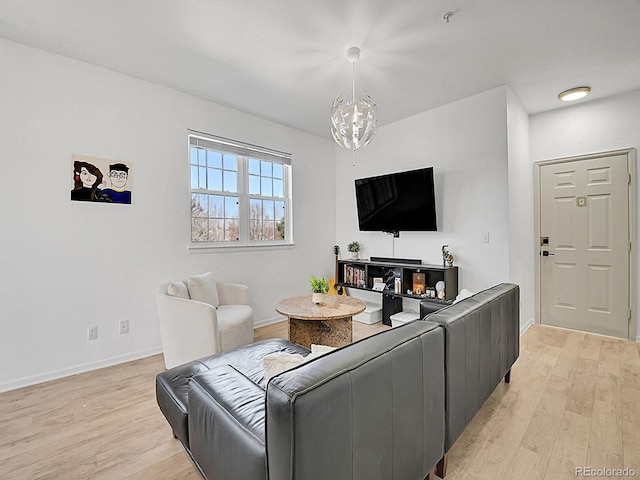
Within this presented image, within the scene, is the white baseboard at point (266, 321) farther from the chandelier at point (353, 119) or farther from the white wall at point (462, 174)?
the chandelier at point (353, 119)

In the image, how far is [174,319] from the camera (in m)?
2.53

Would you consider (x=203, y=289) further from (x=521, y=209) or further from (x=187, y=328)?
(x=521, y=209)

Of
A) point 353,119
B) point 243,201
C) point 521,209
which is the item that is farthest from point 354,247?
point 353,119

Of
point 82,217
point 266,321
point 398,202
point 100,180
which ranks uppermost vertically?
point 100,180

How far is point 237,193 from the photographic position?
3811mm

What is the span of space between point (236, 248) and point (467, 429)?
9.41 feet

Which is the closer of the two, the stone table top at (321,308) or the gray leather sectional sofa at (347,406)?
Answer: the gray leather sectional sofa at (347,406)

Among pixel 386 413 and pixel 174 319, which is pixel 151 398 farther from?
pixel 386 413

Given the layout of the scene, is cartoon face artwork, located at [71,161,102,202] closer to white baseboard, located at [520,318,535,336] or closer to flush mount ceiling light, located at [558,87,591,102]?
white baseboard, located at [520,318,535,336]

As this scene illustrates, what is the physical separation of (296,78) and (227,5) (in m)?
1.06

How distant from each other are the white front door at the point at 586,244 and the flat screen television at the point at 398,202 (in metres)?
1.50

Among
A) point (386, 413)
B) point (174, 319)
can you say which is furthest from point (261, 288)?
point (386, 413)

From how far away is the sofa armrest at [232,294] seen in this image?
3.28 metres

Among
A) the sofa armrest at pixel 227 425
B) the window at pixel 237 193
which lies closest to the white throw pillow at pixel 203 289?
the window at pixel 237 193
